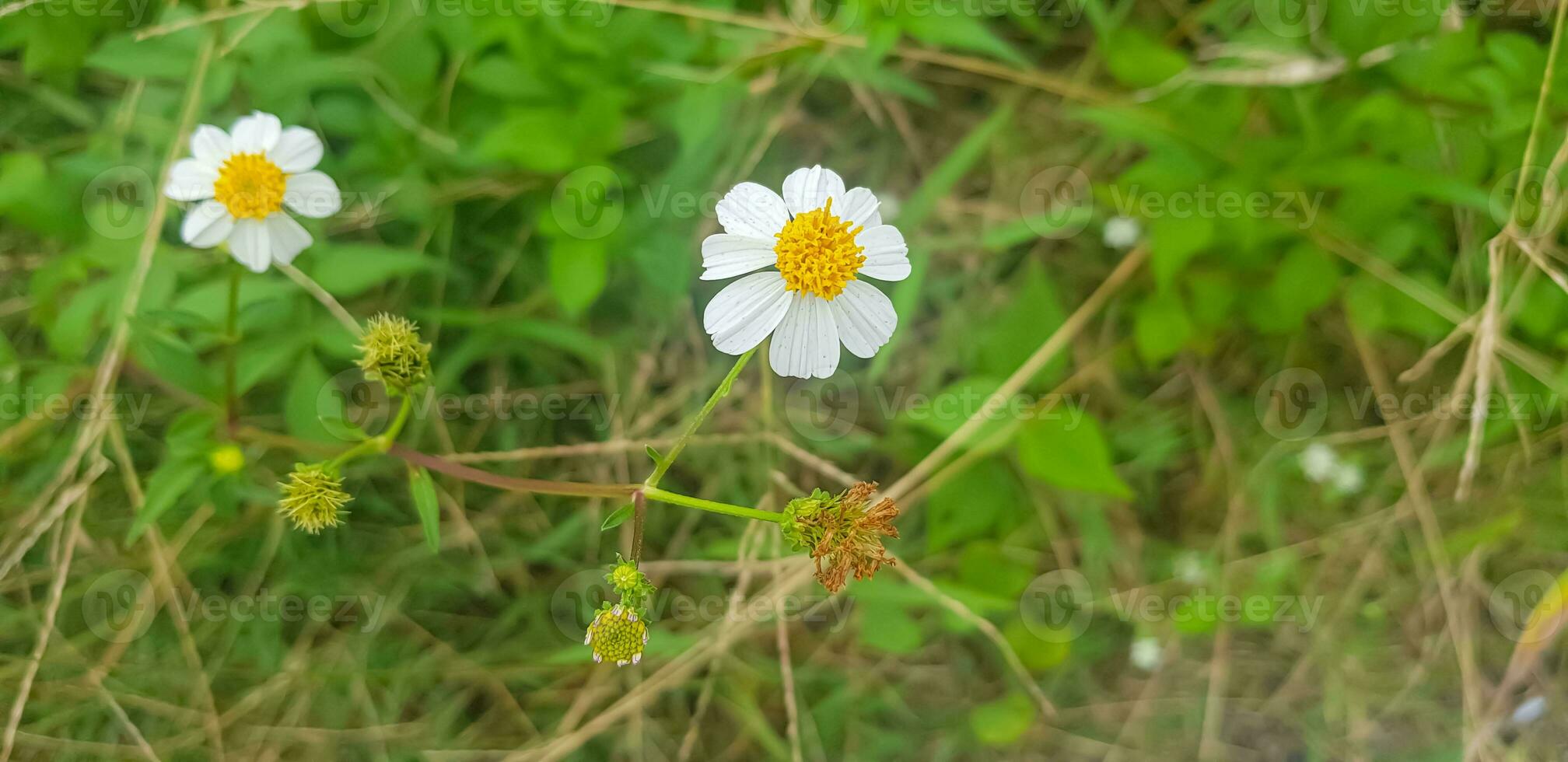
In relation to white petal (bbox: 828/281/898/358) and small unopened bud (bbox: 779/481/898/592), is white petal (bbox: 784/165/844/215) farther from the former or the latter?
small unopened bud (bbox: 779/481/898/592)

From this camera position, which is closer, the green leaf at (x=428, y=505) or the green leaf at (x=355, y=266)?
the green leaf at (x=428, y=505)

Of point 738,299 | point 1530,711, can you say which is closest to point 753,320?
point 738,299

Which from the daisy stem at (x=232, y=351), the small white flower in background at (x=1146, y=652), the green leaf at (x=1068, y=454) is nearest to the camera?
the daisy stem at (x=232, y=351)

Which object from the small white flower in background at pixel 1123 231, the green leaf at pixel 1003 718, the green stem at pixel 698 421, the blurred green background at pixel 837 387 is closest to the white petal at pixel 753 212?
the green stem at pixel 698 421

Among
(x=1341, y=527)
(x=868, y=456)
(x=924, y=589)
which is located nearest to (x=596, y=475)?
(x=868, y=456)

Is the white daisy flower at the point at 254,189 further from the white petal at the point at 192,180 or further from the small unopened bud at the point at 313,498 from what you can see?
the small unopened bud at the point at 313,498

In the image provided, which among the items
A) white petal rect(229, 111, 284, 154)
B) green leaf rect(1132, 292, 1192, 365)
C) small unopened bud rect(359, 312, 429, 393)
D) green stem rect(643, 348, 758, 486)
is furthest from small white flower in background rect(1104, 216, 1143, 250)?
white petal rect(229, 111, 284, 154)
